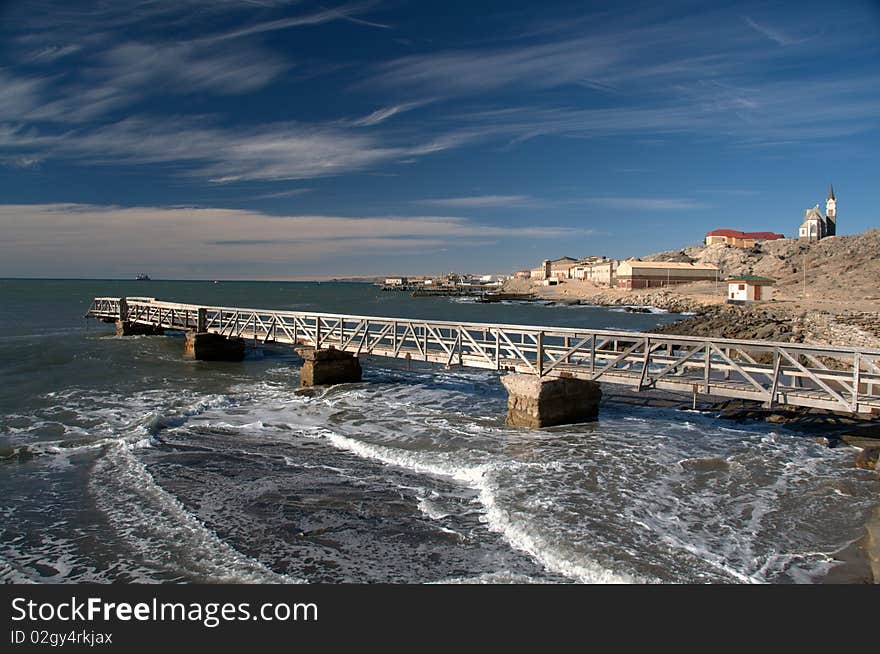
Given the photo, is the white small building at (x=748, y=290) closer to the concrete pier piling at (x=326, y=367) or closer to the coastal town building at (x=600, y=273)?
the concrete pier piling at (x=326, y=367)

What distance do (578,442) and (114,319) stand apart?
4356 centimetres

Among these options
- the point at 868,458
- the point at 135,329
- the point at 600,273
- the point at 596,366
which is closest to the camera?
the point at 868,458

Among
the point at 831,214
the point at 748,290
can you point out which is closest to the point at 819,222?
the point at 831,214

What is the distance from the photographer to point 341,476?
10.9 metres

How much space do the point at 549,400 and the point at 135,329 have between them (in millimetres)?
35575

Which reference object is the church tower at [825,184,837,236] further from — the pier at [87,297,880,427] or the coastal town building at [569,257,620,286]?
the pier at [87,297,880,427]

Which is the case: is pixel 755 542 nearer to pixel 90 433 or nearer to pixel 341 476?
pixel 341 476

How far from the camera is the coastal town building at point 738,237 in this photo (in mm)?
161625

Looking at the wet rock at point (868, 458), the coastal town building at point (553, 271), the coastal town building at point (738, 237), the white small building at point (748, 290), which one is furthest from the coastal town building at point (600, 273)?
the wet rock at point (868, 458)

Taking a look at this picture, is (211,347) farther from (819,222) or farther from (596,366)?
(819,222)

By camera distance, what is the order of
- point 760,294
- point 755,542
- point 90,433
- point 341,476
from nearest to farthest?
point 755,542 → point 341,476 → point 90,433 → point 760,294

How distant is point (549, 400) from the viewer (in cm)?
1448
